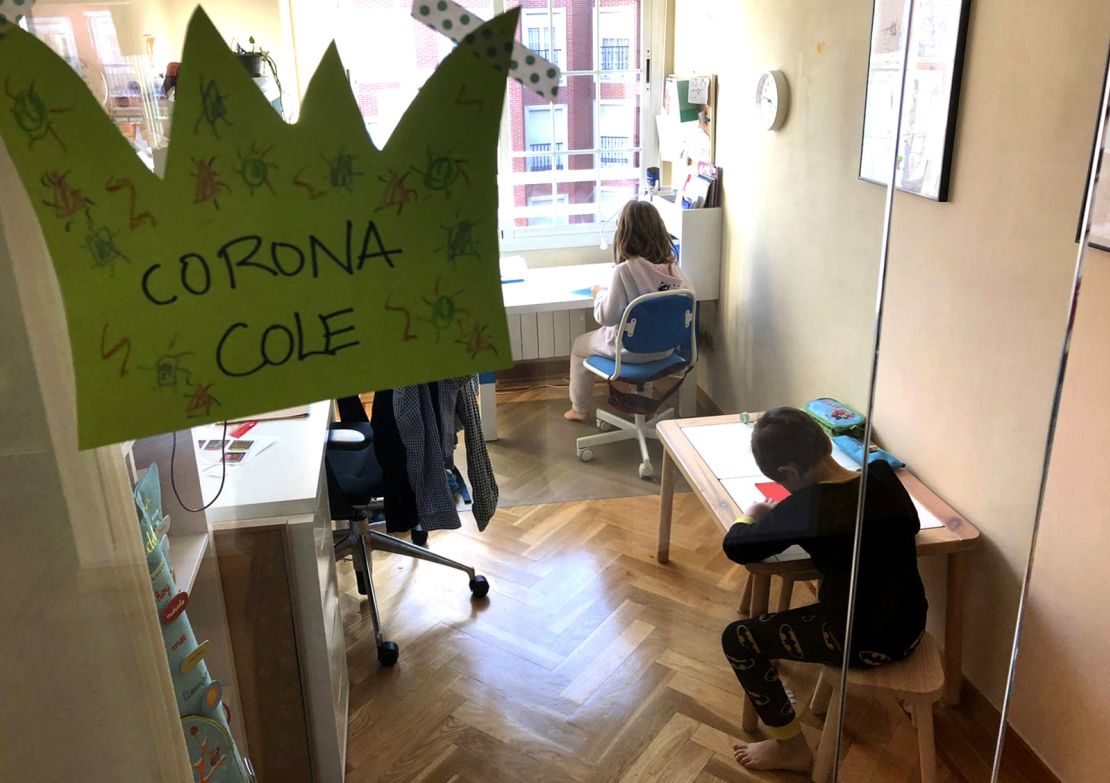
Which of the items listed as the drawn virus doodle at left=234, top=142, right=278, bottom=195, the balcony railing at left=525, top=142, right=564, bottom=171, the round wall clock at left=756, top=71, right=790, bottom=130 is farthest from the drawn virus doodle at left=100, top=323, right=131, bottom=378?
the round wall clock at left=756, top=71, right=790, bottom=130

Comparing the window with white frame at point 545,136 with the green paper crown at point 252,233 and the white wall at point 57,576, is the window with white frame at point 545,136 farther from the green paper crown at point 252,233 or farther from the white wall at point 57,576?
the white wall at point 57,576

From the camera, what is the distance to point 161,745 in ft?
2.14

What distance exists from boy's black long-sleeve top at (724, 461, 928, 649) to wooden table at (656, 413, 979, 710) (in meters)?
0.04

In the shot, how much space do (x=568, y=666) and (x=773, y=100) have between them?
1355 millimetres

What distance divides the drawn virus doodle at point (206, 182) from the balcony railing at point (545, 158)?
1.13 feet

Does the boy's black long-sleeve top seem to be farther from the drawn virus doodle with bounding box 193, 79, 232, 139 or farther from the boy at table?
the drawn virus doodle with bounding box 193, 79, 232, 139

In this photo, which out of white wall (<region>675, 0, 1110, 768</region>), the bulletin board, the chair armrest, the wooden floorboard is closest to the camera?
the bulletin board

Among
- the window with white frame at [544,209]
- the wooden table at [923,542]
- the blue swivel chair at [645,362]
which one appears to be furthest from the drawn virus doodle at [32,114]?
the wooden table at [923,542]

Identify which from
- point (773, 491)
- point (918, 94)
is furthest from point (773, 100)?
point (773, 491)

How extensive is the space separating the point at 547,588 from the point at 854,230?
1156mm

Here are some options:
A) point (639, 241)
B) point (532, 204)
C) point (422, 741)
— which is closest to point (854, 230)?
point (639, 241)

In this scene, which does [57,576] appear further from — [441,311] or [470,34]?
[470,34]

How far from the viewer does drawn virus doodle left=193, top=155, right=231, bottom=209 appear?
44 cm

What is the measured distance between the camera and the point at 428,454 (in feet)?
5.39
